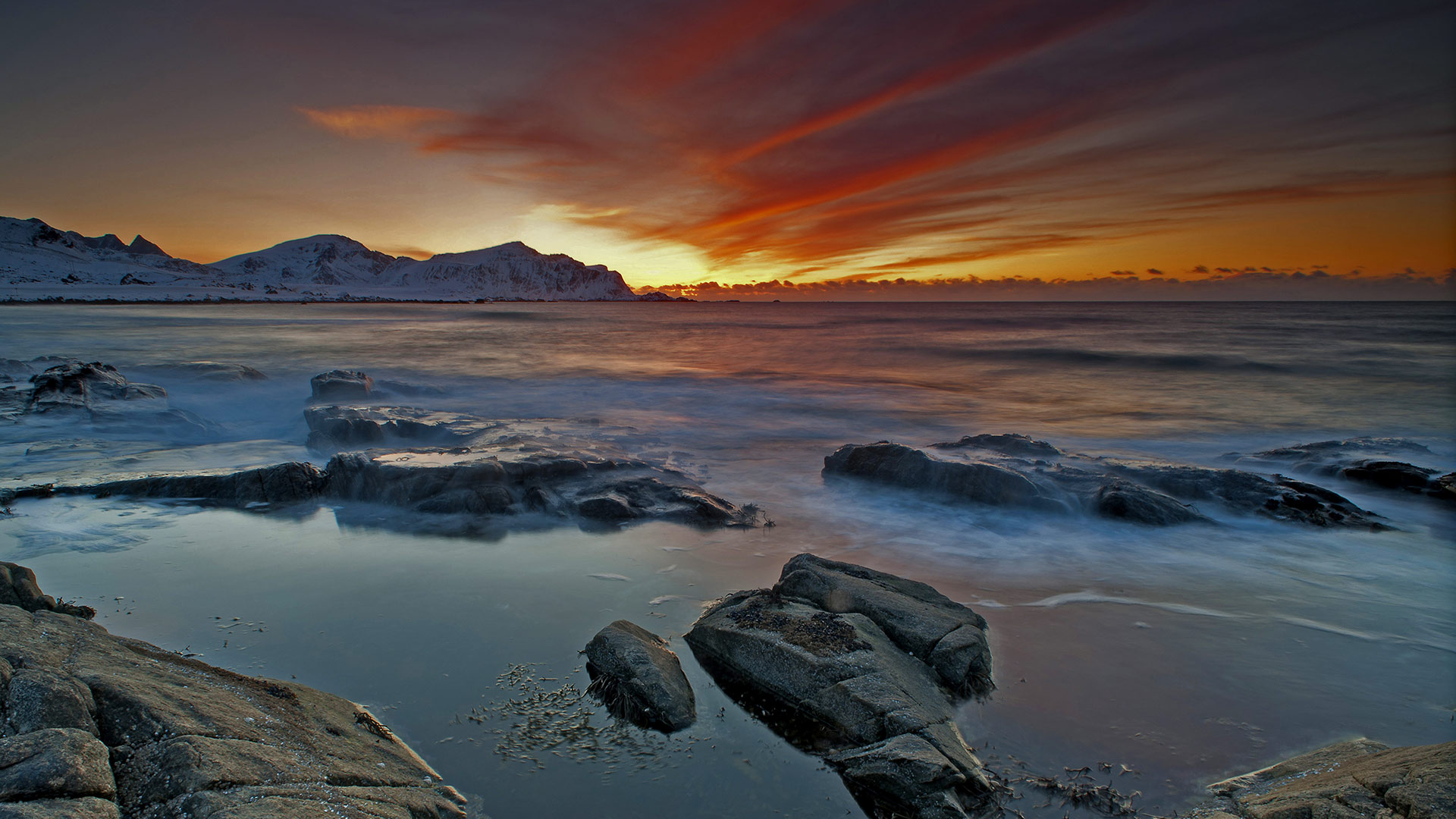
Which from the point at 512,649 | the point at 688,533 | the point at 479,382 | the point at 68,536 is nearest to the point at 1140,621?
the point at 688,533

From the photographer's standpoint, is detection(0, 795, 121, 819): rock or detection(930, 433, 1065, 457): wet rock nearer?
detection(0, 795, 121, 819): rock

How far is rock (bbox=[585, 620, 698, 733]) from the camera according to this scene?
Answer: 348cm

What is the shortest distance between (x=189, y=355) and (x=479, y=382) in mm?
12797

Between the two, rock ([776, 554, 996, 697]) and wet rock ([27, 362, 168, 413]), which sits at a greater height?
wet rock ([27, 362, 168, 413])

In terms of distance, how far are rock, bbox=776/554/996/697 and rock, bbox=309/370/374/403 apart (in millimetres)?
12702

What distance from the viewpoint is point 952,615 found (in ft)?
14.7

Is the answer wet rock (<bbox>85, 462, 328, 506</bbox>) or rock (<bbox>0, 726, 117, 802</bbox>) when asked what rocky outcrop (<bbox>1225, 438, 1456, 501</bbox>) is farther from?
wet rock (<bbox>85, 462, 328, 506</bbox>)

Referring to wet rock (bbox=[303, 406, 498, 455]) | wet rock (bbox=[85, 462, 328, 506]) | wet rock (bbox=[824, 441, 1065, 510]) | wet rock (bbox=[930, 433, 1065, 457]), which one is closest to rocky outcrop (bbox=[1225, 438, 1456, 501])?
wet rock (bbox=[930, 433, 1065, 457])

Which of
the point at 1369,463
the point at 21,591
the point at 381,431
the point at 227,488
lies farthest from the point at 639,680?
the point at 1369,463

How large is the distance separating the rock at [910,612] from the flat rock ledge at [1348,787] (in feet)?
4.05

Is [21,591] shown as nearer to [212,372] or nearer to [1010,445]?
[1010,445]

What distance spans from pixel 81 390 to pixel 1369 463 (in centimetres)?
2125

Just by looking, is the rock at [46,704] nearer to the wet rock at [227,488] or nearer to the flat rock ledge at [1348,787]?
the flat rock ledge at [1348,787]

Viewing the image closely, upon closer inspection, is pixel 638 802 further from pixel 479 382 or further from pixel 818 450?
pixel 479 382
